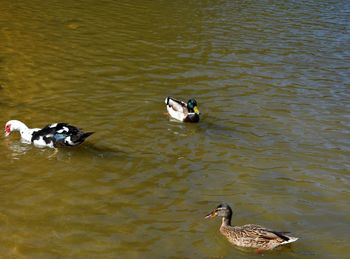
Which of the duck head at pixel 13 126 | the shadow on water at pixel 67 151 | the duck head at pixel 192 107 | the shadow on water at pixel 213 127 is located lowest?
the shadow on water at pixel 213 127

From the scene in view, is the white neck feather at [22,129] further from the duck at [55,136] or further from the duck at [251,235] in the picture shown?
the duck at [251,235]

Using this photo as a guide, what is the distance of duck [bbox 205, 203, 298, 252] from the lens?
915 centimetres

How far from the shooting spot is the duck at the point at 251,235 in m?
9.15

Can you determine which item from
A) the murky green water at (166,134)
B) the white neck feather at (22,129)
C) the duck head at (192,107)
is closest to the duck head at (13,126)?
the white neck feather at (22,129)

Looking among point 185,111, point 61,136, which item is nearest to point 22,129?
point 61,136

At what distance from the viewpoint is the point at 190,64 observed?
795 inches

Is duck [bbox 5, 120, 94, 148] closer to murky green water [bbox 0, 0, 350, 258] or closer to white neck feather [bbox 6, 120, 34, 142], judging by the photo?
white neck feather [bbox 6, 120, 34, 142]

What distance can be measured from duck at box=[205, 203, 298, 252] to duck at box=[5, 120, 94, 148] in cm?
418

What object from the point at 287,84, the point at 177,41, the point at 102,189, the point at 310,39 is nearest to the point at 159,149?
the point at 102,189

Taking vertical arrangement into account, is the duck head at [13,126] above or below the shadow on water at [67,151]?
above

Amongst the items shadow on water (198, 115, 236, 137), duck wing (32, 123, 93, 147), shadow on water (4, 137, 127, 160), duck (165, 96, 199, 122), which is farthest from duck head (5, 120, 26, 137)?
shadow on water (198, 115, 236, 137)

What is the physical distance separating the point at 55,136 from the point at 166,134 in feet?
10.5

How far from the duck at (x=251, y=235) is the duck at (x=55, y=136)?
418cm

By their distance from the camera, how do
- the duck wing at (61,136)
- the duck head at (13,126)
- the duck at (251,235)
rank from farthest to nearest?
the duck head at (13,126) → the duck wing at (61,136) → the duck at (251,235)
